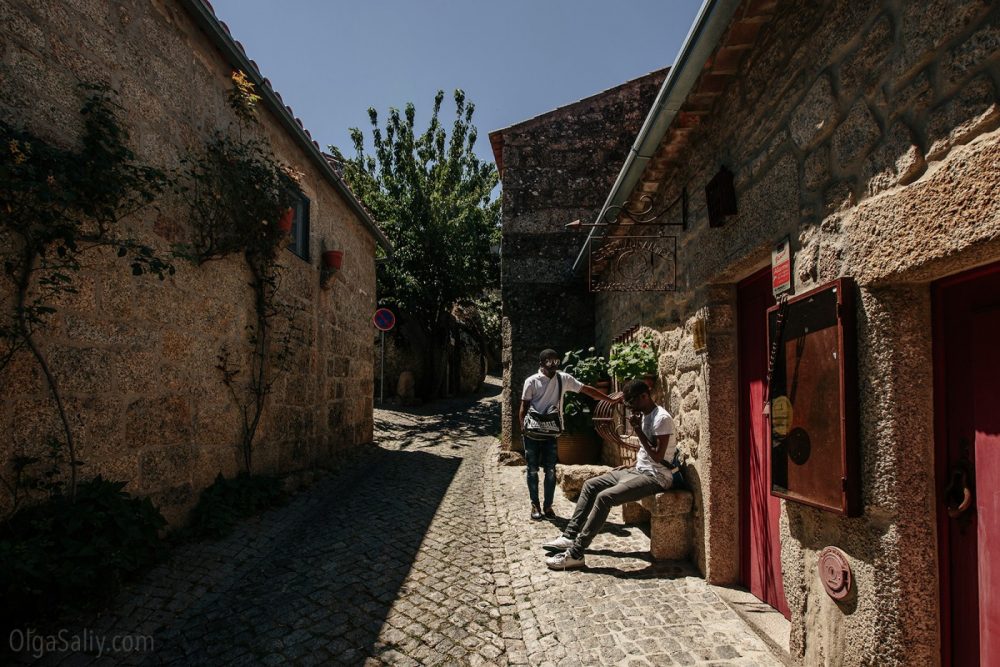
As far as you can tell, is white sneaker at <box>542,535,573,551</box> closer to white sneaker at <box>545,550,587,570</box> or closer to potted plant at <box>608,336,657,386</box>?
white sneaker at <box>545,550,587,570</box>

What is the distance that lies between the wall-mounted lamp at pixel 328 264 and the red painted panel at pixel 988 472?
6.54 metres

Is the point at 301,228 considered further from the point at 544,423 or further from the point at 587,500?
the point at 587,500

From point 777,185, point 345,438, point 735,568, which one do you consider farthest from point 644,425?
point 345,438

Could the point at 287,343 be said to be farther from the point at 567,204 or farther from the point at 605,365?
the point at 567,204

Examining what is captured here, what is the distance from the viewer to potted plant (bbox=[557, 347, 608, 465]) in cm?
608

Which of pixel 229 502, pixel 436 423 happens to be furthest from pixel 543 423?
pixel 436 423

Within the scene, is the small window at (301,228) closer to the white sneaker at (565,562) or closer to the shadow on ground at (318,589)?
the shadow on ground at (318,589)

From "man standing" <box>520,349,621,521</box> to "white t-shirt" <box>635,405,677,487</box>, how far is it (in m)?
1.16

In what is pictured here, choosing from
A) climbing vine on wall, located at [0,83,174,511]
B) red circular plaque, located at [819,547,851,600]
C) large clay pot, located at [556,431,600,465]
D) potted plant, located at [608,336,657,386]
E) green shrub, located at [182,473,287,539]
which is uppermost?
climbing vine on wall, located at [0,83,174,511]

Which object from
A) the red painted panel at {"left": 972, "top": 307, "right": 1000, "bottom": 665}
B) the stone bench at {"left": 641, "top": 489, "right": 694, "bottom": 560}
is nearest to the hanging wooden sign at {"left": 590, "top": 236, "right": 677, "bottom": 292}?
the stone bench at {"left": 641, "top": 489, "right": 694, "bottom": 560}

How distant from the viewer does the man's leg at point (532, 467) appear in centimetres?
483

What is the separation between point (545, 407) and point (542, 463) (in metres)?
0.55

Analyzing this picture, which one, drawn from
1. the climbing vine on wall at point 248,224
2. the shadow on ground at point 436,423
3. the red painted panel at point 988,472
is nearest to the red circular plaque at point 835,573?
the red painted panel at point 988,472

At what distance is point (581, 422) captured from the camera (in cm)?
613
